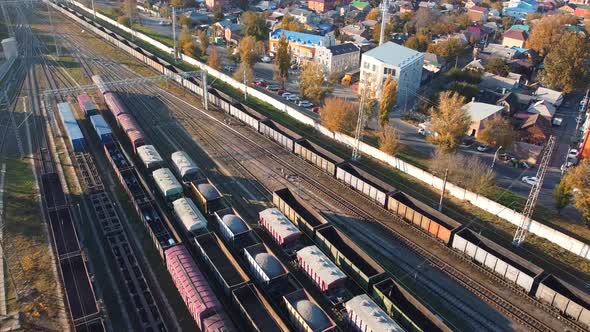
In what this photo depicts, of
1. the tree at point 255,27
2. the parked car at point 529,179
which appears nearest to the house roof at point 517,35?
the tree at point 255,27

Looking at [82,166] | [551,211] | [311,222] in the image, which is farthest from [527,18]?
[82,166]

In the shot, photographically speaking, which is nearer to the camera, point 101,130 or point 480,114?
point 101,130

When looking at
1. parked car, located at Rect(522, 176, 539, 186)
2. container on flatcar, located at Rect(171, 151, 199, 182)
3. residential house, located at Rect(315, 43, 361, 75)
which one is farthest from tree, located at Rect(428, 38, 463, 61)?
container on flatcar, located at Rect(171, 151, 199, 182)

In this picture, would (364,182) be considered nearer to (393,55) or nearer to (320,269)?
(320,269)

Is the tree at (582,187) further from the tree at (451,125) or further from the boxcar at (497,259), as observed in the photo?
the tree at (451,125)

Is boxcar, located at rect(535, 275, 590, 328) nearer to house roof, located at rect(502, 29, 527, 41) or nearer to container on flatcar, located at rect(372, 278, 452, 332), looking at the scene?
container on flatcar, located at rect(372, 278, 452, 332)

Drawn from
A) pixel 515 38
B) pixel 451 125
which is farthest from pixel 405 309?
pixel 515 38
